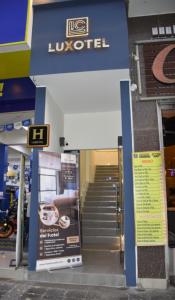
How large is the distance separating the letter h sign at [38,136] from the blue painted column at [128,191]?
50.1 inches

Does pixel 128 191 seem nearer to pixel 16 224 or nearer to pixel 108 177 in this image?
pixel 16 224

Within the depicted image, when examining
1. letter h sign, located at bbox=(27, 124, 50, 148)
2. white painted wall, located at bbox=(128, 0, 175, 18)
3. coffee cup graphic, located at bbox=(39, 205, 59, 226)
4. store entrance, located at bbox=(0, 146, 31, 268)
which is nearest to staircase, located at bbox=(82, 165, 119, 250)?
store entrance, located at bbox=(0, 146, 31, 268)

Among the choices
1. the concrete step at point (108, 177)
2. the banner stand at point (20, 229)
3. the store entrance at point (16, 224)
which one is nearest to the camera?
the banner stand at point (20, 229)

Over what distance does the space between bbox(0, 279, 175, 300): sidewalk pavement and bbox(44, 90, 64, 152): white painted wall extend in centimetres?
212

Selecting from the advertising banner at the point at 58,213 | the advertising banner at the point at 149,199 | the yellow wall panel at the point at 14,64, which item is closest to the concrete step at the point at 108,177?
the advertising banner at the point at 58,213

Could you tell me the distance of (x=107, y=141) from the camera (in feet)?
18.0

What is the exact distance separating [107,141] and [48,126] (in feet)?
4.82

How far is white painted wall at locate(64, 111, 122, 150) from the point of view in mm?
5504

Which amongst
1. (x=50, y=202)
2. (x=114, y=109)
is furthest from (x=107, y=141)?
(x=50, y=202)

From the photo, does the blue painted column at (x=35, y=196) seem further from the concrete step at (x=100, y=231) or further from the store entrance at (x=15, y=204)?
the concrete step at (x=100, y=231)

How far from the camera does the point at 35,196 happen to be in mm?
4359

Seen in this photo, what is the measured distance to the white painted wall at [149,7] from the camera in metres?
4.51

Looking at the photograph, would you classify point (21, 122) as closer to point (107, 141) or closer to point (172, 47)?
point (107, 141)

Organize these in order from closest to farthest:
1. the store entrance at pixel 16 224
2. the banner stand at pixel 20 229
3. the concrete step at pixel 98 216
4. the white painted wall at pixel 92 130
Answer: the banner stand at pixel 20 229 → the store entrance at pixel 16 224 → the white painted wall at pixel 92 130 → the concrete step at pixel 98 216
